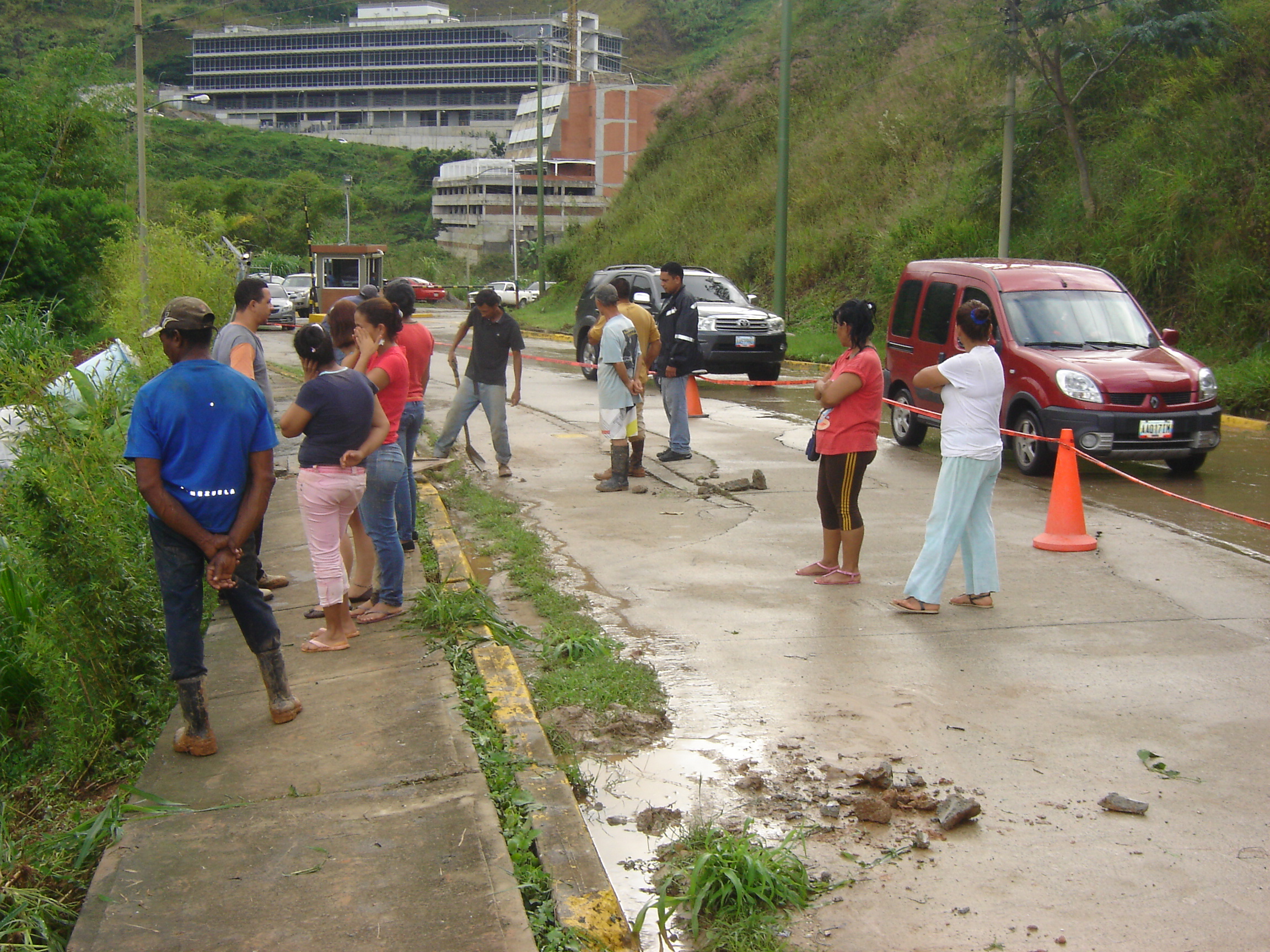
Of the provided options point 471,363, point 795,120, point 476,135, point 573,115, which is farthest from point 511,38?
point 471,363

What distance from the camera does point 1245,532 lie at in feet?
29.2

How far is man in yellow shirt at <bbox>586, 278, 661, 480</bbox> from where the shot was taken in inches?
428

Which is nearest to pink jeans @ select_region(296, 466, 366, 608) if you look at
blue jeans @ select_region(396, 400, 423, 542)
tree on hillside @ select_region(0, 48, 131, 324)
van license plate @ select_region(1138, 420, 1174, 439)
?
blue jeans @ select_region(396, 400, 423, 542)

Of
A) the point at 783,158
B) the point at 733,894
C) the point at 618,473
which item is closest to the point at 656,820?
the point at 733,894

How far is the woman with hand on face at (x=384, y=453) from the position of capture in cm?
646

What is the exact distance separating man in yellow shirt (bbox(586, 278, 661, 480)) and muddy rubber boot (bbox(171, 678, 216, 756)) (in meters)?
6.23

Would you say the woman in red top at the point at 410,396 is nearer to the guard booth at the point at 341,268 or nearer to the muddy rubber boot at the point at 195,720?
the muddy rubber boot at the point at 195,720

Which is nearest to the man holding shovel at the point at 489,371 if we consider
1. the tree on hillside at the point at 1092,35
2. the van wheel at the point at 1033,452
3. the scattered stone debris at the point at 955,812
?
the van wheel at the point at 1033,452

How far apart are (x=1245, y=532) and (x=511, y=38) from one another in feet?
470

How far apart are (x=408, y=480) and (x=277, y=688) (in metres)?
2.78

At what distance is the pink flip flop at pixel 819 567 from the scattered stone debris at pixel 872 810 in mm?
3316

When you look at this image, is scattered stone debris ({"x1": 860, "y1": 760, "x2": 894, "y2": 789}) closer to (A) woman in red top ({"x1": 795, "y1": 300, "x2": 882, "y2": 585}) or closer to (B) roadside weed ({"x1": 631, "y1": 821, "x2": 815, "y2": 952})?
(B) roadside weed ({"x1": 631, "y1": 821, "x2": 815, "y2": 952})

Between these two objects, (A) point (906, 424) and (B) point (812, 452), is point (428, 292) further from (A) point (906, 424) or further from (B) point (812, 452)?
(B) point (812, 452)

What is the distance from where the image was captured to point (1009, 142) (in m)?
20.0
